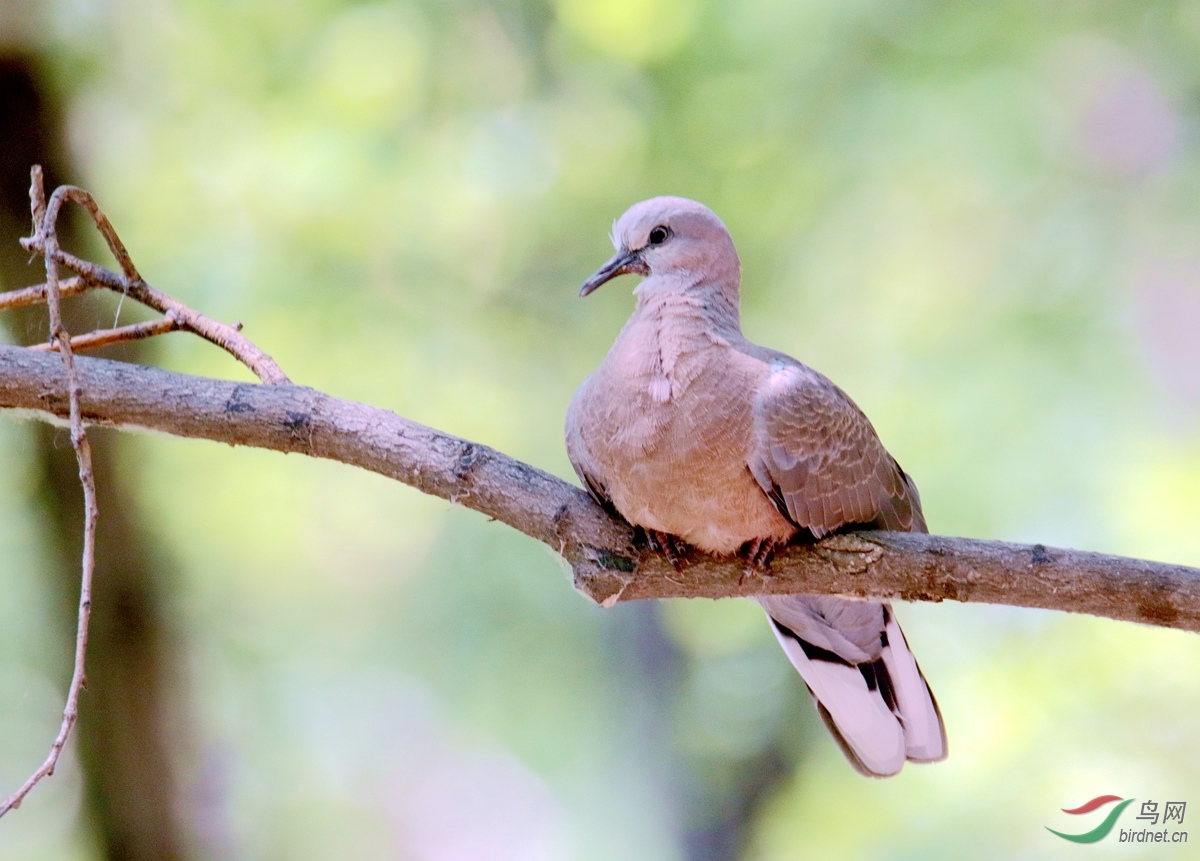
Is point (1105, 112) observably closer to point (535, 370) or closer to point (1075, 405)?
point (1075, 405)

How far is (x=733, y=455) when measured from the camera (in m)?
1.59

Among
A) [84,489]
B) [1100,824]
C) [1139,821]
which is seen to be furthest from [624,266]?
[1139,821]

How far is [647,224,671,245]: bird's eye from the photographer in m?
1.87

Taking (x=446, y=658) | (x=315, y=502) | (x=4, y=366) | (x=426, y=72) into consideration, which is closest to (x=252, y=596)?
(x=315, y=502)

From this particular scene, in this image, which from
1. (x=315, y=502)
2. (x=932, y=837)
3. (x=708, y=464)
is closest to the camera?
(x=708, y=464)

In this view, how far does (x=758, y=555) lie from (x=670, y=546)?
14cm

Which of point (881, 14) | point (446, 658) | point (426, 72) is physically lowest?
point (446, 658)

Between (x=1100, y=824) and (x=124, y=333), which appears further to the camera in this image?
(x=1100, y=824)

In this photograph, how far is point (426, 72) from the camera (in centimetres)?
377

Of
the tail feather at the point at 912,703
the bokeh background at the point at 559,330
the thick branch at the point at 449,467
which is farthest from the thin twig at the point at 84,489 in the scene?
the bokeh background at the point at 559,330

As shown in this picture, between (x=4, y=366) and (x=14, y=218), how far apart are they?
5.68 ft

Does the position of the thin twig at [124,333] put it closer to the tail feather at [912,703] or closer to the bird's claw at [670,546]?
the bird's claw at [670,546]

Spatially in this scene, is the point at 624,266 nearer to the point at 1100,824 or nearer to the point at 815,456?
the point at 815,456

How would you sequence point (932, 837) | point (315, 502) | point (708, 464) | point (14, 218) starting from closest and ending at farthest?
point (708, 464), point (14, 218), point (932, 837), point (315, 502)
